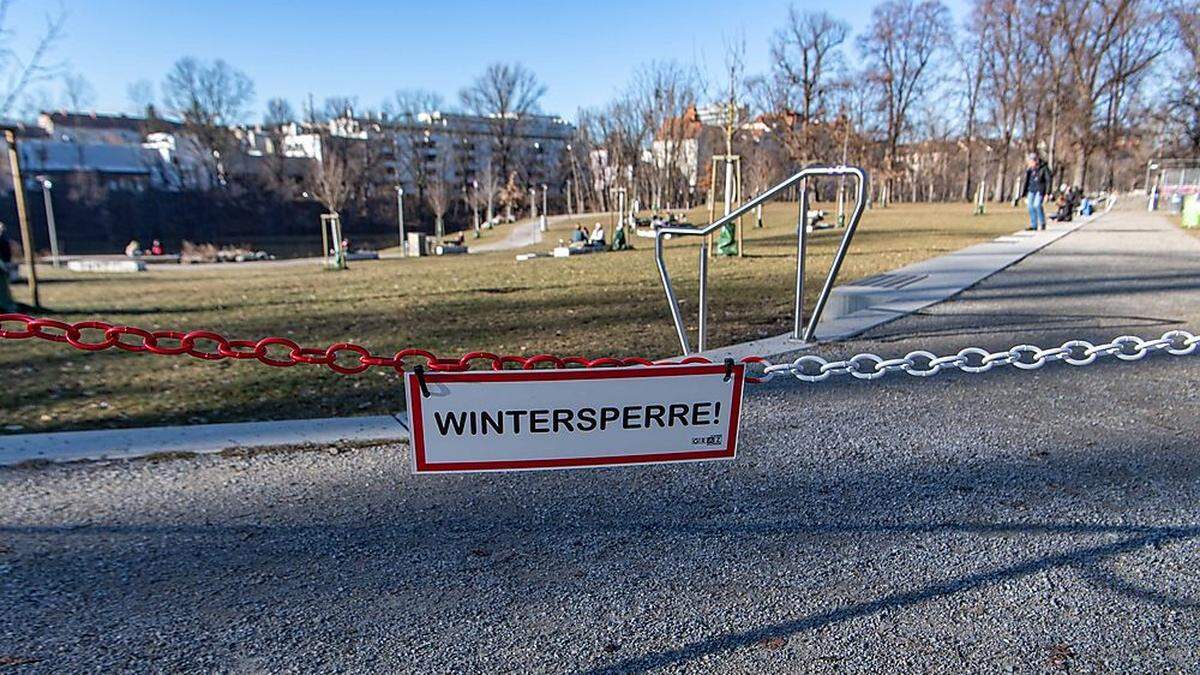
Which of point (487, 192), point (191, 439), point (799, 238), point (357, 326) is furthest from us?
point (487, 192)

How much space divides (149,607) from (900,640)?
2.43m

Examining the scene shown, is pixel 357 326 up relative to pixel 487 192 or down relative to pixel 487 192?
down

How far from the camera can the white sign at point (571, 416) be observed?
1.96 meters

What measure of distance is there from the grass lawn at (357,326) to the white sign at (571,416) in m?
2.73

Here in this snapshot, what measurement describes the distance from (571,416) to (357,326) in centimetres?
674

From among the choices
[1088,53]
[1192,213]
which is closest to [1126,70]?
[1088,53]

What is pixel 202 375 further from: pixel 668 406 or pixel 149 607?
pixel 668 406

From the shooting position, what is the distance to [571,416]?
2031 millimetres

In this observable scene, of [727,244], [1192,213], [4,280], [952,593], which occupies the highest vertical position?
[1192,213]

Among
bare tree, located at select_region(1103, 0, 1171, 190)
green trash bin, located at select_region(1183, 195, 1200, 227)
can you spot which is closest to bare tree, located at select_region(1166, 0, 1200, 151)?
bare tree, located at select_region(1103, 0, 1171, 190)

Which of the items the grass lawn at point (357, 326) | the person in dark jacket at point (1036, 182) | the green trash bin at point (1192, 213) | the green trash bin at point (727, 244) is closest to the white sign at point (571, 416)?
the grass lawn at point (357, 326)

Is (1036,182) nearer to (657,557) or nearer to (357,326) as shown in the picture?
(357,326)

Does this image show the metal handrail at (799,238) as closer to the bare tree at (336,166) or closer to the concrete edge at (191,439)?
the concrete edge at (191,439)

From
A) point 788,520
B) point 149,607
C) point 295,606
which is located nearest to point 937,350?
point 788,520
